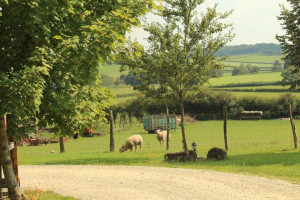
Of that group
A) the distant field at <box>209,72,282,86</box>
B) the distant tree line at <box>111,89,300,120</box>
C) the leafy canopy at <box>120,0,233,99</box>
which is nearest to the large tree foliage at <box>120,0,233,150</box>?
the leafy canopy at <box>120,0,233,99</box>

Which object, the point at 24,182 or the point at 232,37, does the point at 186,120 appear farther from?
the point at 24,182

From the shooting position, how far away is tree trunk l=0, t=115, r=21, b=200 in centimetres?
1230

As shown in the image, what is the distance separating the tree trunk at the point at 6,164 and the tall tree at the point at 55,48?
0.73ft

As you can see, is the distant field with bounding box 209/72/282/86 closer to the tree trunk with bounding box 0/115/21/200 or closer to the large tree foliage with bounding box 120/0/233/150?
the large tree foliage with bounding box 120/0/233/150

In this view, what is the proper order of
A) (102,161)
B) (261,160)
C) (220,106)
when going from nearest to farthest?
(261,160) → (102,161) → (220,106)

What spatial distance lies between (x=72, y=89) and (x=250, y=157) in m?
16.5

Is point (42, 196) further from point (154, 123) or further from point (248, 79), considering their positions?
point (248, 79)

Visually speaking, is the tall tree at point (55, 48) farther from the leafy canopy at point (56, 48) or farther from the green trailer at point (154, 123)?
the green trailer at point (154, 123)

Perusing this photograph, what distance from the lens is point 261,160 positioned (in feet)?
78.1

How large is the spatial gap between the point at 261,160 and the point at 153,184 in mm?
9288

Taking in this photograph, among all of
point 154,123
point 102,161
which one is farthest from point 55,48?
point 154,123

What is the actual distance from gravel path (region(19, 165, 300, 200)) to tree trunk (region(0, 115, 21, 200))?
2.68 metres

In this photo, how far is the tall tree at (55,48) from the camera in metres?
10.0

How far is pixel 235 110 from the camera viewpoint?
253ft
